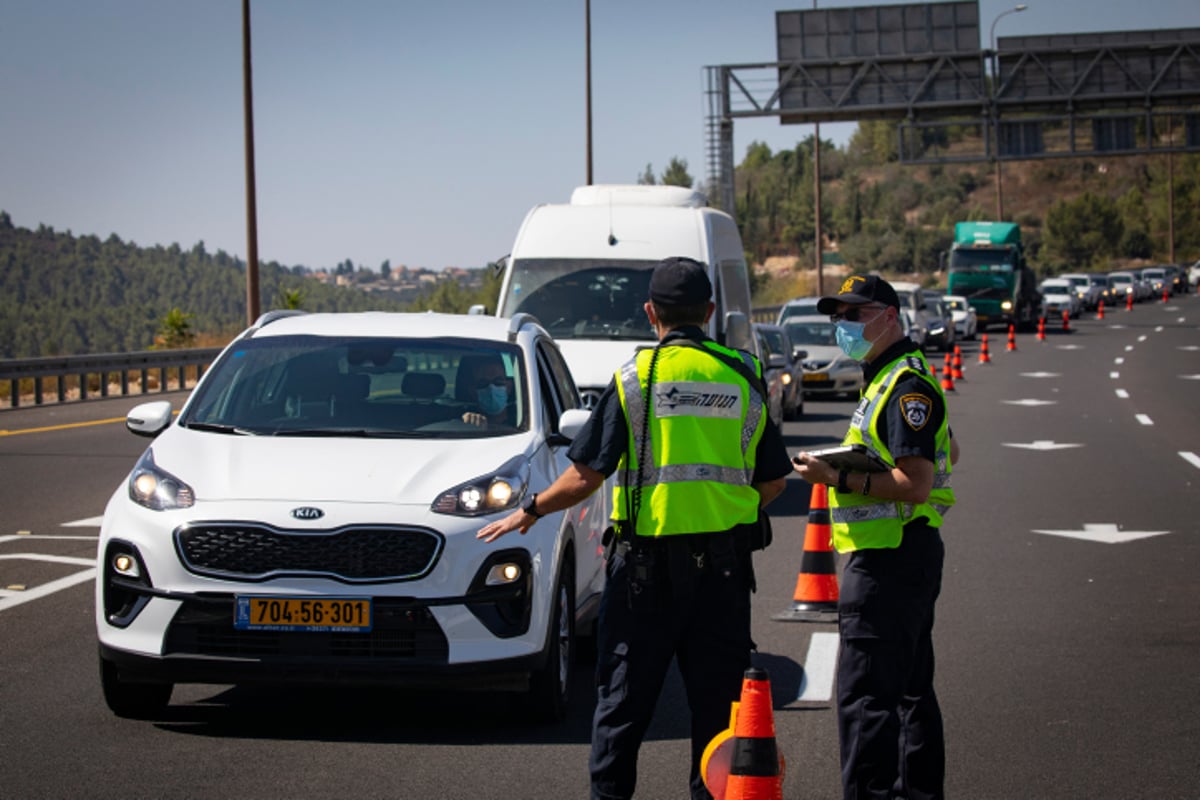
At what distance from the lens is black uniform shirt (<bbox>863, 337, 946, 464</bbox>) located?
204 inches

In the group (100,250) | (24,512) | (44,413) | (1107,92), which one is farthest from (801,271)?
(24,512)

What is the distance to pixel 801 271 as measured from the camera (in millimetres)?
143875

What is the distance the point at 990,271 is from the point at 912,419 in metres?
53.4

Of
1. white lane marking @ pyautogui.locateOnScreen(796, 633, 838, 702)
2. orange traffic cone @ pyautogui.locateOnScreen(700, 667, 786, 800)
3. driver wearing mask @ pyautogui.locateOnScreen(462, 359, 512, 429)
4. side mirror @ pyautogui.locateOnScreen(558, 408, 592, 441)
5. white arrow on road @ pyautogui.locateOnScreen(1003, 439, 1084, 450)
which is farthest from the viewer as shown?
white arrow on road @ pyautogui.locateOnScreen(1003, 439, 1084, 450)

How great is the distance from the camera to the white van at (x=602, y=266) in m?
15.5

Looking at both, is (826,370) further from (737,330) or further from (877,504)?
(877,504)

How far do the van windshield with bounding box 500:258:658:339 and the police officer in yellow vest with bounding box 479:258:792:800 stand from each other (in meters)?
10.1

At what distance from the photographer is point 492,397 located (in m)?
7.95

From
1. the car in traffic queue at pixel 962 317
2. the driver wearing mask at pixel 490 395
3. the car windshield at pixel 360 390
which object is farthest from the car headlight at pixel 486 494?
the car in traffic queue at pixel 962 317

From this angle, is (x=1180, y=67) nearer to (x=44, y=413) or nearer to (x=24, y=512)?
(x=44, y=413)

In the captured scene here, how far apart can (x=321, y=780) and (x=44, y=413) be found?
70.2 feet

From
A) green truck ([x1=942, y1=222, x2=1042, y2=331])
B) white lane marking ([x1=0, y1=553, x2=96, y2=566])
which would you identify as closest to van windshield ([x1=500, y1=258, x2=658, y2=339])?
white lane marking ([x1=0, y1=553, x2=96, y2=566])

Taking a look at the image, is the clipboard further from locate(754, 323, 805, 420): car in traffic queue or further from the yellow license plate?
locate(754, 323, 805, 420): car in traffic queue

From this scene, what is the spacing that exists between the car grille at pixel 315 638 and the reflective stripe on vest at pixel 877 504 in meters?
1.86
